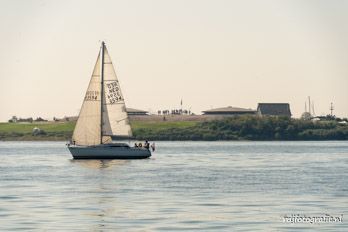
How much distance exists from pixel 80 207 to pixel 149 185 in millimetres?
20467

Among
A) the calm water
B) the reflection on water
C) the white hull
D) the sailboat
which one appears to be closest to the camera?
the calm water

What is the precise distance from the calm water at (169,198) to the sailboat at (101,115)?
22.9 m

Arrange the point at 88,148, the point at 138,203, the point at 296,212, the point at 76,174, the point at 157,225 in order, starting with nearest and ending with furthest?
the point at 157,225, the point at 296,212, the point at 138,203, the point at 76,174, the point at 88,148

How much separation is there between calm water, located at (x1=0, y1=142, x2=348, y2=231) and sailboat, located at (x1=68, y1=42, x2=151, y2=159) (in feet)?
75.1

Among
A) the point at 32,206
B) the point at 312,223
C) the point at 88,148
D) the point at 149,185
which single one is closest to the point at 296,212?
the point at 312,223

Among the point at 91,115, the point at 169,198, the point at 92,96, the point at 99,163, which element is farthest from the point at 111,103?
the point at 169,198

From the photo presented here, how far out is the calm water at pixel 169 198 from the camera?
59.9 meters

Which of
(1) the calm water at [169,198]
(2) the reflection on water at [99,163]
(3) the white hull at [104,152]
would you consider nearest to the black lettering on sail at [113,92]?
(3) the white hull at [104,152]

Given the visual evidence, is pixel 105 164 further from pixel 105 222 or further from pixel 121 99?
pixel 105 222

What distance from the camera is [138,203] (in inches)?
2830

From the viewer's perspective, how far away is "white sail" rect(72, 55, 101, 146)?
463 ft

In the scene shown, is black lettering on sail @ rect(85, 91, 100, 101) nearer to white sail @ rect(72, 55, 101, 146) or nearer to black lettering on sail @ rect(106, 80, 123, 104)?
white sail @ rect(72, 55, 101, 146)

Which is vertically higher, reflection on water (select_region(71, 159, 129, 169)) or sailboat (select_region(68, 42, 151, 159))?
sailboat (select_region(68, 42, 151, 159))

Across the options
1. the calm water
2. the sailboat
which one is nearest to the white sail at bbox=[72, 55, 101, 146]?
the sailboat
